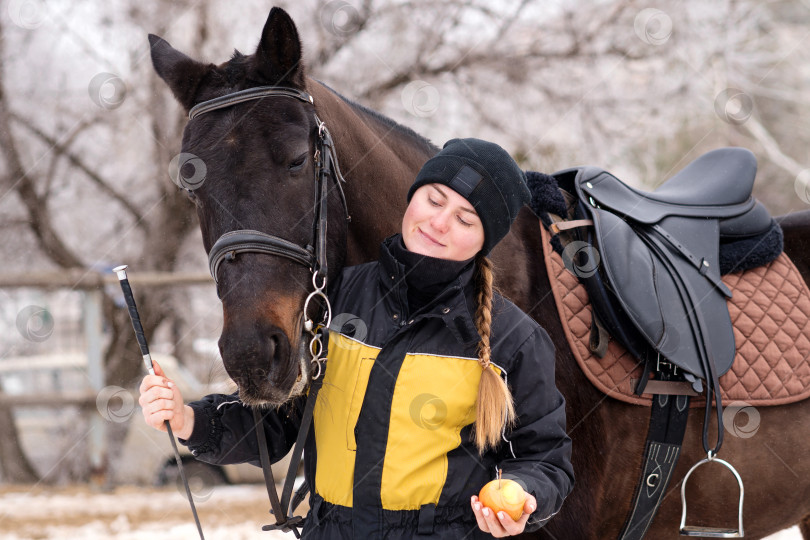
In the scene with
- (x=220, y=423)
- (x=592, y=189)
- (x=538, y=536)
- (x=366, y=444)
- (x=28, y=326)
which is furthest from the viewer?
(x=28, y=326)

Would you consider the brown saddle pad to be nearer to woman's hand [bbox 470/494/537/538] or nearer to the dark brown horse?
the dark brown horse

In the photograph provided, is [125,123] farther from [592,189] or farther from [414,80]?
[592,189]

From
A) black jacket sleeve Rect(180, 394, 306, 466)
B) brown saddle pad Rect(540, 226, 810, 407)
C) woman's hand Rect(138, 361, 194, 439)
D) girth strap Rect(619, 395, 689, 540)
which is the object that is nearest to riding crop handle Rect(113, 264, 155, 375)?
woman's hand Rect(138, 361, 194, 439)

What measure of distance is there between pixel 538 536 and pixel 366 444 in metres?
0.65

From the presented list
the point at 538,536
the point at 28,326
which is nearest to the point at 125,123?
the point at 28,326

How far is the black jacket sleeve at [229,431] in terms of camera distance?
155 cm

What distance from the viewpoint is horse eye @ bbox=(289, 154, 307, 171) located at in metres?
1.61

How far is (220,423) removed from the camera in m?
1.59

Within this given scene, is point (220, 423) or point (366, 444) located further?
point (220, 423)

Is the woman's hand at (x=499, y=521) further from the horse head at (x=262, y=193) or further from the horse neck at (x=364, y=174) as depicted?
the horse neck at (x=364, y=174)

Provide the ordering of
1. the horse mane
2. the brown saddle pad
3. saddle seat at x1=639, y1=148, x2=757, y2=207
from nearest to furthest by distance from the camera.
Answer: the brown saddle pad < the horse mane < saddle seat at x1=639, y1=148, x2=757, y2=207

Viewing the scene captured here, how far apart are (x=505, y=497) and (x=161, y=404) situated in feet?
2.46

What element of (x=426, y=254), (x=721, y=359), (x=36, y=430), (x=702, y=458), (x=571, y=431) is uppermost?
(x=426, y=254)

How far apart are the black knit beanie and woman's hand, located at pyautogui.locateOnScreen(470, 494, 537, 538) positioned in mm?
593
